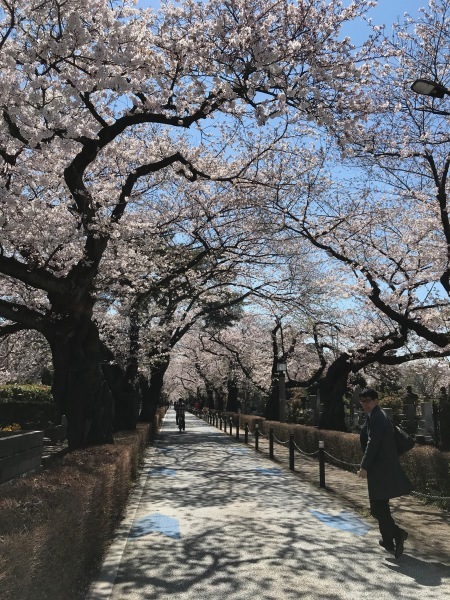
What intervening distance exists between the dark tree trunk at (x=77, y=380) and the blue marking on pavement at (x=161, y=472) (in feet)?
8.64

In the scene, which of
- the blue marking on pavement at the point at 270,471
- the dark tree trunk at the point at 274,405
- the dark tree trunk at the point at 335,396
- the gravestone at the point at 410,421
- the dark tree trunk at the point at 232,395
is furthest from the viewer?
the dark tree trunk at the point at 232,395

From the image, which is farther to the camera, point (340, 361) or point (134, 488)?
point (340, 361)

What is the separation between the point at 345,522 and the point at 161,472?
20.6ft

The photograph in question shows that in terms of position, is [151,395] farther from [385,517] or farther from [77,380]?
[385,517]

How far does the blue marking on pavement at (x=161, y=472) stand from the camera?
12.0 meters

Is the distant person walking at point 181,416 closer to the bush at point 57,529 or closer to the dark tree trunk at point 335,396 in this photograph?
the dark tree trunk at point 335,396

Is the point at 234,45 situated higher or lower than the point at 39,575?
Answer: higher

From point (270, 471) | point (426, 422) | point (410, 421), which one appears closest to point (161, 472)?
point (270, 471)

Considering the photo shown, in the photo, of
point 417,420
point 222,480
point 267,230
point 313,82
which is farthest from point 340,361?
point 313,82

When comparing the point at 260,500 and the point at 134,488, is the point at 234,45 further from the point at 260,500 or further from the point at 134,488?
the point at 134,488

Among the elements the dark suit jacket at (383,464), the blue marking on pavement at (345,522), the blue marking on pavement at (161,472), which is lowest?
the blue marking on pavement at (345,522)

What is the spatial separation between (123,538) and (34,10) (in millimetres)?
6492

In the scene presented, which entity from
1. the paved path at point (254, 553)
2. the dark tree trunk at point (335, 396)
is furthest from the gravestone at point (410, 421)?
the paved path at point (254, 553)

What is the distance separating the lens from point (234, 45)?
21.1ft
